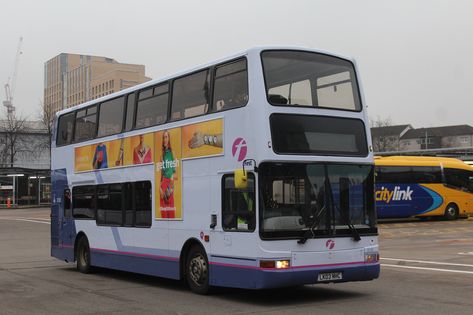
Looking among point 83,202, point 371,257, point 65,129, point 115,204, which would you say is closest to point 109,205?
point 115,204

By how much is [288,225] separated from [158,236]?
11.5 ft

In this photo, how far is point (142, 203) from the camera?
12609 mm

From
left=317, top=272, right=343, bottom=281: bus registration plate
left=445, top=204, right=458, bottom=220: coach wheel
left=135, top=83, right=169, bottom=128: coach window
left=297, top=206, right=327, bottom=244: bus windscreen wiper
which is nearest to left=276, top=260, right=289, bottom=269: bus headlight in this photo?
left=297, top=206, right=327, bottom=244: bus windscreen wiper

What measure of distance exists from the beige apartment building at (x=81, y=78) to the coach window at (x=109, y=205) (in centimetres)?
6252

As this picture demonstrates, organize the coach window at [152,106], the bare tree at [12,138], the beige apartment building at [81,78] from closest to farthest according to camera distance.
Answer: the coach window at [152,106]
the bare tree at [12,138]
the beige apartment building at [81,78]

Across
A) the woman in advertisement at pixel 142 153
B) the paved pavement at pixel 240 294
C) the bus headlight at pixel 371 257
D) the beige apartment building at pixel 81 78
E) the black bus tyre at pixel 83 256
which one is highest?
the beige apartment building at pixel 81 78

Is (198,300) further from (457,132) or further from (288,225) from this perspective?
(457,132)

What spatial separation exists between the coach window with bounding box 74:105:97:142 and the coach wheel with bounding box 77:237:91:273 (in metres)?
2.61

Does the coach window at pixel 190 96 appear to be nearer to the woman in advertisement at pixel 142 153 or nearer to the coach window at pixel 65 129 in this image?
the woman in advertisement at pixel 142 153

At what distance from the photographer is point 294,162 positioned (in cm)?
951

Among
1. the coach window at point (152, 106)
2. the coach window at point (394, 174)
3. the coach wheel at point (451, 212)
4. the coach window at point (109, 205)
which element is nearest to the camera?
the coach window at point (152, 106)

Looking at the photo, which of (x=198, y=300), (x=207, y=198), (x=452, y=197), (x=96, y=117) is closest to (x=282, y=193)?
(x=207, y=198)

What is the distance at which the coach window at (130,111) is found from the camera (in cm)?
1308

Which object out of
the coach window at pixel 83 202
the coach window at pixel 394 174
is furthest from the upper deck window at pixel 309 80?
the coach window at pixel 394 174
